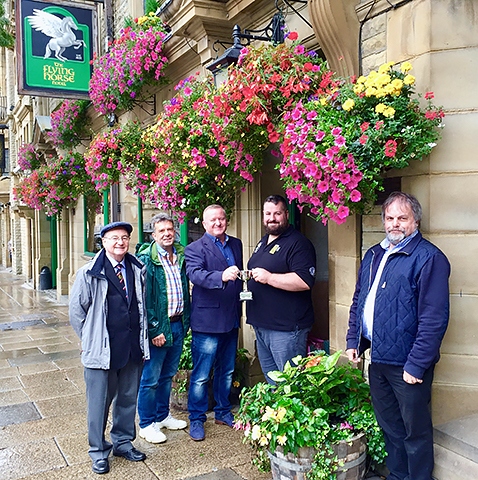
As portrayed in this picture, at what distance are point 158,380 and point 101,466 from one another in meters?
0.81

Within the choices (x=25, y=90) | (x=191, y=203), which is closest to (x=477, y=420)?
(x=191, y=203)

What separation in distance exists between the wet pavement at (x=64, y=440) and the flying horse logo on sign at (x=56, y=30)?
191 inches

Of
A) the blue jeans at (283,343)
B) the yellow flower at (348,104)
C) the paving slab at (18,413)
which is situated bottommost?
the paving slab at (18,413)

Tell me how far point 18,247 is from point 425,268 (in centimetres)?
2313

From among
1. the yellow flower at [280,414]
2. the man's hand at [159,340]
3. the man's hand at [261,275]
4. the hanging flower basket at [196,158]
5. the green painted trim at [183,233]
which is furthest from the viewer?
the green painted trim at [183,233]

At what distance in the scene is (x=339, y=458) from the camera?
3.21 m

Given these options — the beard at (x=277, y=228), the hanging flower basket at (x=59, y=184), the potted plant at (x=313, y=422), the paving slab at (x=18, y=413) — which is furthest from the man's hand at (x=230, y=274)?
the hanging flower basket at (x=59, y=184)

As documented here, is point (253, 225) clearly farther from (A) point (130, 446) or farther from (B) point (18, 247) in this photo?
(B) point (18, 247)

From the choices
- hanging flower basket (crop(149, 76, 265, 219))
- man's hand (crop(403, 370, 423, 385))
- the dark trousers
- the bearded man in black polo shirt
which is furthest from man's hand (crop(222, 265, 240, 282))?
man's hand (crop(403, 370, 423, 385))

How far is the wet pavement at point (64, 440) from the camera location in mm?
3824

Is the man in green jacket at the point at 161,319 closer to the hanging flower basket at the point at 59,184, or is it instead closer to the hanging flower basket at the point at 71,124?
the hanging flower basket at the point at 59,184

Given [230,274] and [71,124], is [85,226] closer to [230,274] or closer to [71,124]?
[71,124]

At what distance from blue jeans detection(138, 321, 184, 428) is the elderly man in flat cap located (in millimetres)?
231

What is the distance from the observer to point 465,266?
3453 mm
